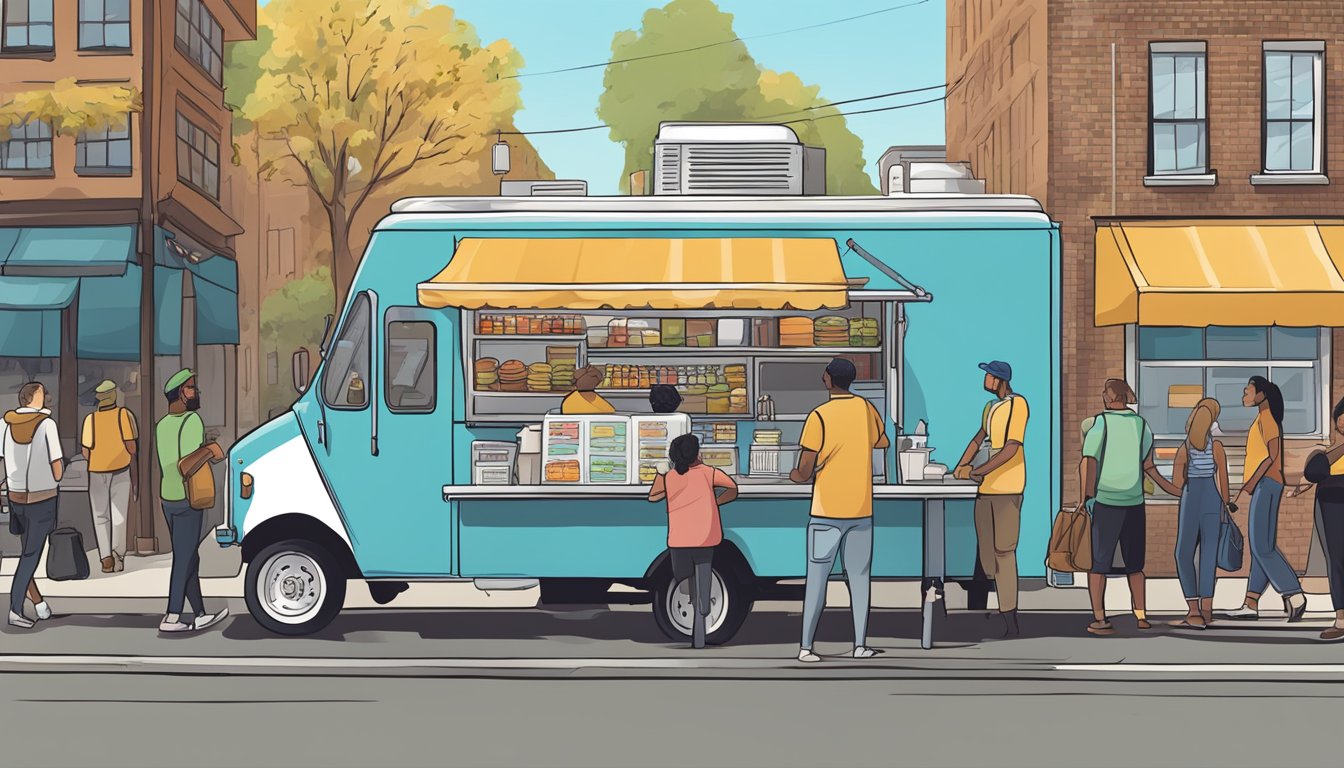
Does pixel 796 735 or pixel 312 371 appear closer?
pixel 796 735

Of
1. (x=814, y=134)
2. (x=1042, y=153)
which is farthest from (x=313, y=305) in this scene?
(x=1042, y=153)

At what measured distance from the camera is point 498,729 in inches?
300

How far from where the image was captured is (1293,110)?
15406 millimetres

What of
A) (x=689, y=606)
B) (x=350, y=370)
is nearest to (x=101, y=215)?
(x=350, y=370)

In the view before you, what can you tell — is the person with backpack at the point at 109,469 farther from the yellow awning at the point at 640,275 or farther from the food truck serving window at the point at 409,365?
the yellow awning at the point at 640,275

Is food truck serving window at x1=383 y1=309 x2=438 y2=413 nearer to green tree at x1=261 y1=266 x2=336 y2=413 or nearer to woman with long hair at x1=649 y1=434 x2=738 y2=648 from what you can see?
woman with long hair at x1=649 y1=434 x2=738 y2=648

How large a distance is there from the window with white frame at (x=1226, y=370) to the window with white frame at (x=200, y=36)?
1412 centimetres

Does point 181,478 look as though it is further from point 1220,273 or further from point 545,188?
point 1220,273

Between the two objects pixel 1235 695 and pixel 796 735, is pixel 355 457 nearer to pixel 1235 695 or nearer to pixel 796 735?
pixel 796 735

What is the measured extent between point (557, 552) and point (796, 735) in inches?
Answer: 136

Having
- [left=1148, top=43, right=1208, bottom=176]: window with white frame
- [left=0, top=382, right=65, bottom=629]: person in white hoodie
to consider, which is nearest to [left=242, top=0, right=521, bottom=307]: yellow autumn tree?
[left=1148, top=43, right=1208, bottom=176]: window with white frame

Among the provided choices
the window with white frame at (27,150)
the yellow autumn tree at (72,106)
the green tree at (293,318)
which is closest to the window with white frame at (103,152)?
the window with white frame at (27,150)

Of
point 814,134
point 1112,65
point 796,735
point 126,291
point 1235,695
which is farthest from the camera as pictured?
point 814,134

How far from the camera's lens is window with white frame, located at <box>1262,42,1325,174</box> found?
15383 millimetres
